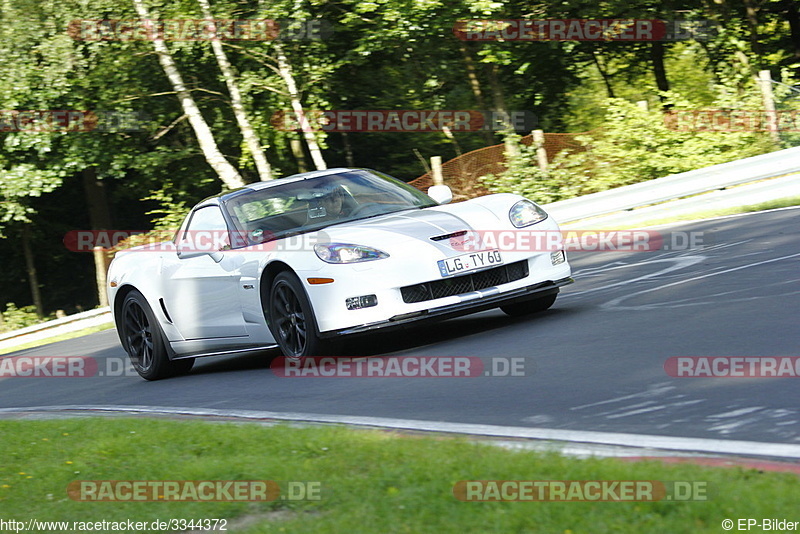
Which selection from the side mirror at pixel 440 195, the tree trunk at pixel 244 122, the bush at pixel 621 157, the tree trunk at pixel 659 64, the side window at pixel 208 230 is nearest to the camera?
the side window at pixel 208 230

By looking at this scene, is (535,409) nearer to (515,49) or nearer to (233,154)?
(515,49)

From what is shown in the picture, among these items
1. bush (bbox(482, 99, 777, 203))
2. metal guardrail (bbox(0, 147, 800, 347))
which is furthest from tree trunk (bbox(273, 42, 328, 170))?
metal guardrail (bbox(0, 147, 800, 347))

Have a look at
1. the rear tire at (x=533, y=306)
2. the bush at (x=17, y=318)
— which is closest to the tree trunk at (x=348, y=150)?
the bush at (x=17, y=318)

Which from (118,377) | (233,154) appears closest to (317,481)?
(118,377)

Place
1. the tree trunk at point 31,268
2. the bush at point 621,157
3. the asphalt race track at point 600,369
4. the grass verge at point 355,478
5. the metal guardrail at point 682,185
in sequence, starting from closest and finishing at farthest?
the grass verge at point 355,478, the asphalt race track at point 600,369, the metal guardrail at point 682,185, the bush at point 621,157, the tree trunk at point 31,268

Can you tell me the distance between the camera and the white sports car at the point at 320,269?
24.6 feet

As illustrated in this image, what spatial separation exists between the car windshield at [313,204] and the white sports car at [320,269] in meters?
0.01

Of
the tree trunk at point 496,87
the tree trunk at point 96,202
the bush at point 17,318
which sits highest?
the tree trunk at point 496,87

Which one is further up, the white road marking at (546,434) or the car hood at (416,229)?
the car hood at (416,229)

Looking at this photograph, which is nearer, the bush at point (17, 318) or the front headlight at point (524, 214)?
the front headlight at point (524, 214)

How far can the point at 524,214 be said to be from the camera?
816 cm

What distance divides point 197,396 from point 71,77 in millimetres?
18114

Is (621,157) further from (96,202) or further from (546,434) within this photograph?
(96,202)

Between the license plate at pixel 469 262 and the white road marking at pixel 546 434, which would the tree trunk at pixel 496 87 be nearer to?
the license plate at pixel 469 262
